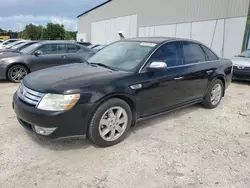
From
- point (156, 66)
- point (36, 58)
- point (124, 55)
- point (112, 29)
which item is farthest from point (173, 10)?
point (156, 66)

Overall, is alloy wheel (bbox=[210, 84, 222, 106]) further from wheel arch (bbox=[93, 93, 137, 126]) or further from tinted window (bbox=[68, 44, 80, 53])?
tinted window (bbox=[68, 44, 80, 53])

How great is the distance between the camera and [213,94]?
4855mm

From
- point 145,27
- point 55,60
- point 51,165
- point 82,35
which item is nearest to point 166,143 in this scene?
point 51,165

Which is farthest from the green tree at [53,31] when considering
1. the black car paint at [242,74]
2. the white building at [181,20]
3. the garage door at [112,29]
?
the black car paint at [242,74]

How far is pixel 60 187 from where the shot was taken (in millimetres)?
2373

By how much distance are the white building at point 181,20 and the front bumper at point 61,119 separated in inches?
523

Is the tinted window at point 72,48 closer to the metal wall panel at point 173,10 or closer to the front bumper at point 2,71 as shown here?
the front bumper at point 2,71

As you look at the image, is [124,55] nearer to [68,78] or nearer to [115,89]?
[115,89]

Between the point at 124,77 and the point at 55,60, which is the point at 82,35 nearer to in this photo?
the point at 55,60

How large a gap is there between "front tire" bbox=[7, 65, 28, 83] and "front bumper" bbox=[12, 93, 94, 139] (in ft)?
16.3

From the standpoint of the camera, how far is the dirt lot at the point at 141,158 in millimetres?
2502

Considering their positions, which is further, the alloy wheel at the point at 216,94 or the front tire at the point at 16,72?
the front tire at the point at 16,72

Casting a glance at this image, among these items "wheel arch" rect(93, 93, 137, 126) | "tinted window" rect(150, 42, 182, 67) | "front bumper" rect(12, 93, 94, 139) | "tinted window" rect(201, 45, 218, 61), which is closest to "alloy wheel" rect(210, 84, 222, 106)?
"tinted window" rect(201, 45, 218, 61)

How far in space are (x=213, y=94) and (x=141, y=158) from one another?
2.66m
